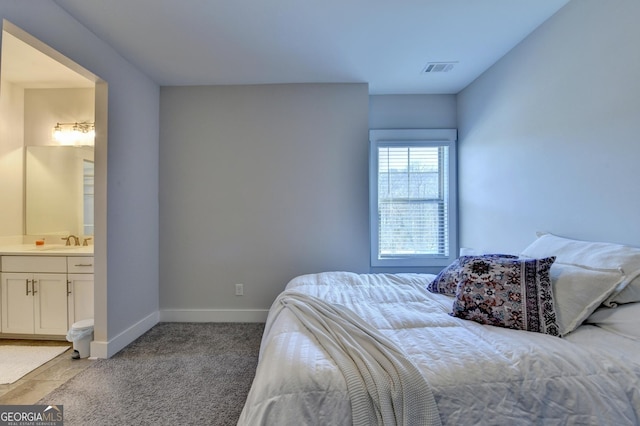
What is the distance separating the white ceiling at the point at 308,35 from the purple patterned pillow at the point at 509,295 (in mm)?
1791

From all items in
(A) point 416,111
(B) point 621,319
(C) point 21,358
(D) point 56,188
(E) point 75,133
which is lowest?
(C) point 21,358

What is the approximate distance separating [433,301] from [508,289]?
0.44m

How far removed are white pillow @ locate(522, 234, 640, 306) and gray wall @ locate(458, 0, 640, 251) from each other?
6.2 inches

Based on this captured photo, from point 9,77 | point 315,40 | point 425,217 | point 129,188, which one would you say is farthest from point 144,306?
point 425,217

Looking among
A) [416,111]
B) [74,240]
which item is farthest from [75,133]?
[416,111]

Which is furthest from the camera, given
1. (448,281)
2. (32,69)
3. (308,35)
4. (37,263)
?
(32,69)

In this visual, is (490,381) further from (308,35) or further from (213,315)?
(213,315)

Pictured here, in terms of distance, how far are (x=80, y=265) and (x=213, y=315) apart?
1.33 meters

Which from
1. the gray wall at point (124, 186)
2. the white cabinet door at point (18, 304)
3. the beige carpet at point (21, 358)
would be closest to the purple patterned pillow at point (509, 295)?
the gray wall at point (124, 186)

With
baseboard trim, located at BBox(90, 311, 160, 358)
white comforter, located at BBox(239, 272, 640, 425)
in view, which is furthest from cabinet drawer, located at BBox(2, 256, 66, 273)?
white comforter, located at BBox(239, 272, 640, 425)

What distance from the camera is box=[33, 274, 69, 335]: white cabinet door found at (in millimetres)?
2584

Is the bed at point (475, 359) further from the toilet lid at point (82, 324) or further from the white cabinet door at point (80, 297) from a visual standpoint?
the white cabinet door at point (80, 297)

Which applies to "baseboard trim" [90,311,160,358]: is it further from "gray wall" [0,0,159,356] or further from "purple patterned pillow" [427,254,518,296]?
"purple patterned pillow" [427,254,518,296]

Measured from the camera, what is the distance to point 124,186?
2.56 metres
